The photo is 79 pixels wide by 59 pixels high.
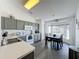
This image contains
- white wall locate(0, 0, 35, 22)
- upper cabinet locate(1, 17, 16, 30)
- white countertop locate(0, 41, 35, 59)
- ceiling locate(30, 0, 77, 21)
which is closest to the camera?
white countertop locate(0, 41, 35, 59)

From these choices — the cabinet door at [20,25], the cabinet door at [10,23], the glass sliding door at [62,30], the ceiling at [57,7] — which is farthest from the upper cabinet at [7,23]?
the glass sliding door at [62,30]

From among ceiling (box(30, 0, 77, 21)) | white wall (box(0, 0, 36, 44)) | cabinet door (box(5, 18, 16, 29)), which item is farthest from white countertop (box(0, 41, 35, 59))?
cabinet door (box(5, 18, 16, 29))

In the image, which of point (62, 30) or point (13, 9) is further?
point (62, 30)

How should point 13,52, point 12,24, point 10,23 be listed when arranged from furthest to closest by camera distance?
point 12,24 → point 10,23 → point 13,52

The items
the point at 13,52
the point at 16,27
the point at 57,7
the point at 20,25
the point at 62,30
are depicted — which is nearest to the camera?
the point at 13,52

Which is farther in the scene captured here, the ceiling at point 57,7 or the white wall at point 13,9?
the white wall at point 13,9

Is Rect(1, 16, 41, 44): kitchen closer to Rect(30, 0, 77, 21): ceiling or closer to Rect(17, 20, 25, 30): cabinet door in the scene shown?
Rect(17, 20, 25, 30): cabinet door

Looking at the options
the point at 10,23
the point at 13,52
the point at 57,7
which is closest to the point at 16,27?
the point at 10,23

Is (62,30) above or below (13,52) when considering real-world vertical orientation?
above

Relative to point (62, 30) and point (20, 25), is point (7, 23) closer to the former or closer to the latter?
point (20, 25)

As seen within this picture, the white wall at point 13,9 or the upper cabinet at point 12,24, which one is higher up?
the white wall at point 13,9

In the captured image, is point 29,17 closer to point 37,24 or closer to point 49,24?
point 37,24

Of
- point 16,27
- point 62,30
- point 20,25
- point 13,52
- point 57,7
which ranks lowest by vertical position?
point 13,52

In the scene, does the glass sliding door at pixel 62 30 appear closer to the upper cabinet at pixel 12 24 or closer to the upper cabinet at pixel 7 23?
the upper cabinet at pixel 12 24
